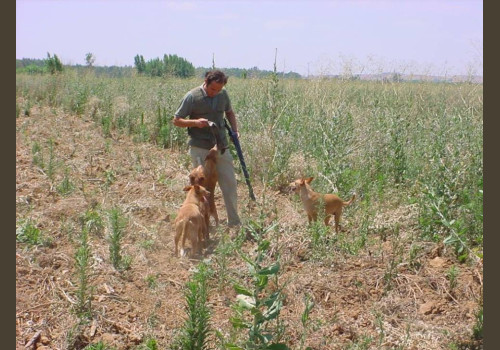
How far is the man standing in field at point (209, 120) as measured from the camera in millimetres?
6574

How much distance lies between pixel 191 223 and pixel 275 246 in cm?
94

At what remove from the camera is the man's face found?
6.52m

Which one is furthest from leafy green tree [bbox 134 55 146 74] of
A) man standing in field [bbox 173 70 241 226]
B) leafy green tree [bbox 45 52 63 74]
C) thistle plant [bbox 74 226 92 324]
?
thistle plant [bbox 74 226 92 324]

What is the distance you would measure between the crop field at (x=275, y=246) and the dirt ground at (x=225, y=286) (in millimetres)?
17

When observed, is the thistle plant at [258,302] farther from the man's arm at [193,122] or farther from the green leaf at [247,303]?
the man's arm at [193,122]

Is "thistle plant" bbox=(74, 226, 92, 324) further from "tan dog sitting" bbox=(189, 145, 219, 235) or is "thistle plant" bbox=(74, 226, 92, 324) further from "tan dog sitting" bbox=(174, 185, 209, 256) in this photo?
"tan dog sitting" bbox=(189, 145, 219, 235)

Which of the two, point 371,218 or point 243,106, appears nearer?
point 371,218

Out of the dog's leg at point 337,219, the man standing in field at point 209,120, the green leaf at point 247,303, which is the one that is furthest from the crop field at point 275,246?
the man standing in field at point 209,120

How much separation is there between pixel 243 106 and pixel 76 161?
4.17 meters

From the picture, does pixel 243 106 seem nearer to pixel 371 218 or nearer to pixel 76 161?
pixel 76 161

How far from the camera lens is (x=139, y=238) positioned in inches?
257

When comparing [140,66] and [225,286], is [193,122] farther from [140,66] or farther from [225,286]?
[140,66]

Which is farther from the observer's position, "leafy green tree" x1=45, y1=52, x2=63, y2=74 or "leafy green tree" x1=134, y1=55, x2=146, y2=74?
"leafy green tree" x1=134, y1=55, x2=146, y2=74

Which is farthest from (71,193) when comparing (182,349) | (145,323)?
(182,349)
